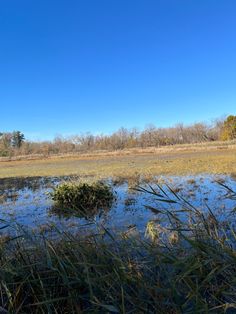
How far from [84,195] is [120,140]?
9817 centimetres

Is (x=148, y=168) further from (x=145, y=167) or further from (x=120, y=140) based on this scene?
(x=120, y=140)

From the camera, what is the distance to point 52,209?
12.1 metres

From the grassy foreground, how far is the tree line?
94983mm

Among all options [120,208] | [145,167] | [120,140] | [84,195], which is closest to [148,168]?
[145,167]

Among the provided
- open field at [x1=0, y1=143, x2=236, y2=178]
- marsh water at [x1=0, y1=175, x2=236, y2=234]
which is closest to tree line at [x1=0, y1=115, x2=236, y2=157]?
open field at [x1=0, y1=143, x2=236, y2=178]

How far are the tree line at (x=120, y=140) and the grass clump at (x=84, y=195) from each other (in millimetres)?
85760

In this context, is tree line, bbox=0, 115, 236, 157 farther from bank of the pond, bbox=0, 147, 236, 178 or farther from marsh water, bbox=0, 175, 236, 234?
marsh water, bbox=0, 175, 236, 234

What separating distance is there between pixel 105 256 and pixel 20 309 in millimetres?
1033

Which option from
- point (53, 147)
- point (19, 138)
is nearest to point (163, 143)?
point (53, 147)

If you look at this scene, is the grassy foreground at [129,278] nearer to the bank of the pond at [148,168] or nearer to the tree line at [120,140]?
the bank of the pond at [148,168]

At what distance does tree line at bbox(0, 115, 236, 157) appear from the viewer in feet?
333

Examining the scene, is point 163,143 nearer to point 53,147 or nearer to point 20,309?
point 53,147

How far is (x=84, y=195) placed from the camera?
12.4m

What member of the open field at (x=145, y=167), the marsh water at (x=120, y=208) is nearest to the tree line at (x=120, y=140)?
the open field at (x=145, y=167)
